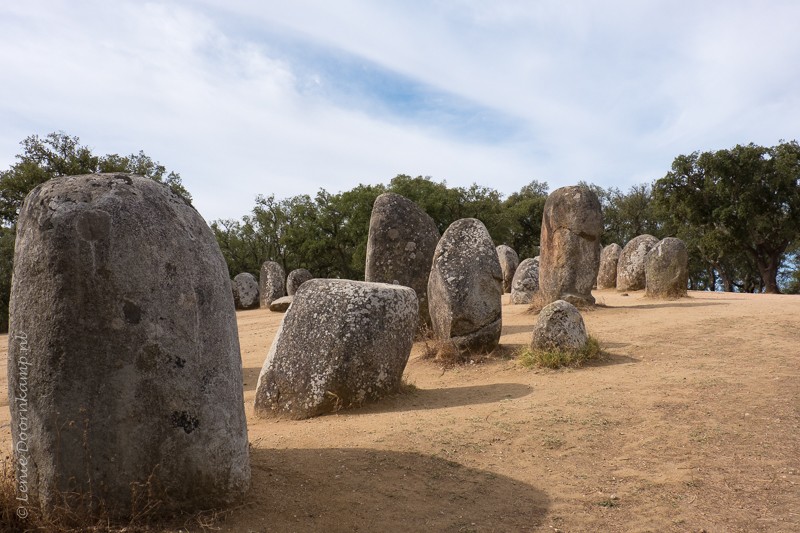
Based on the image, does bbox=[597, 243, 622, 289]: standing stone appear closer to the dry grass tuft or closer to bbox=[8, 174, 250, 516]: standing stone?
bbox=[8, 174, 250, 516]: standing stone

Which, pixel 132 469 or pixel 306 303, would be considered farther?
pixel 306 303

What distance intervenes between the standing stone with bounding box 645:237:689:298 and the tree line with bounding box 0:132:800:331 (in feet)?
A: 41.2

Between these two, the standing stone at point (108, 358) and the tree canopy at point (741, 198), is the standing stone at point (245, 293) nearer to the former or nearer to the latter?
the tree canopy at point (741, 198)

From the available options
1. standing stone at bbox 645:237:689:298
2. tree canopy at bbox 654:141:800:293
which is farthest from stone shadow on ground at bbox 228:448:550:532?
tree canopy at bbox 654:141:800:293

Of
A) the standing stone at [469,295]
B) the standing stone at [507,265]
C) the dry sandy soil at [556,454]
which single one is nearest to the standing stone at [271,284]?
the standing stone at [507,265]


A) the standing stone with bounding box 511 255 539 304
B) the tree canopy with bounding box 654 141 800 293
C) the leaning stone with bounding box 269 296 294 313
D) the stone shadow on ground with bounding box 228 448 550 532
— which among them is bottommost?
the stone shadow on ground with bounding box 228 448 550 532

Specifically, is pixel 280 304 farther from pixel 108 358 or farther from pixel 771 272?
pixel 771 272

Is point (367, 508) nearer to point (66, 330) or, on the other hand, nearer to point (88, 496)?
point (88, 496)

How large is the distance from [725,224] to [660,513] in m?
27.0

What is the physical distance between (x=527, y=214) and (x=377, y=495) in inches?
1331

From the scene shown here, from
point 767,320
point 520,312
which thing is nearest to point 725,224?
point 520,312

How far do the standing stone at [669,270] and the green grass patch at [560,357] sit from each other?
8587 millimetres

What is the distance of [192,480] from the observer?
3254 millimetres

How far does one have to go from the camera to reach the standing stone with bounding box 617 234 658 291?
21906 mm
